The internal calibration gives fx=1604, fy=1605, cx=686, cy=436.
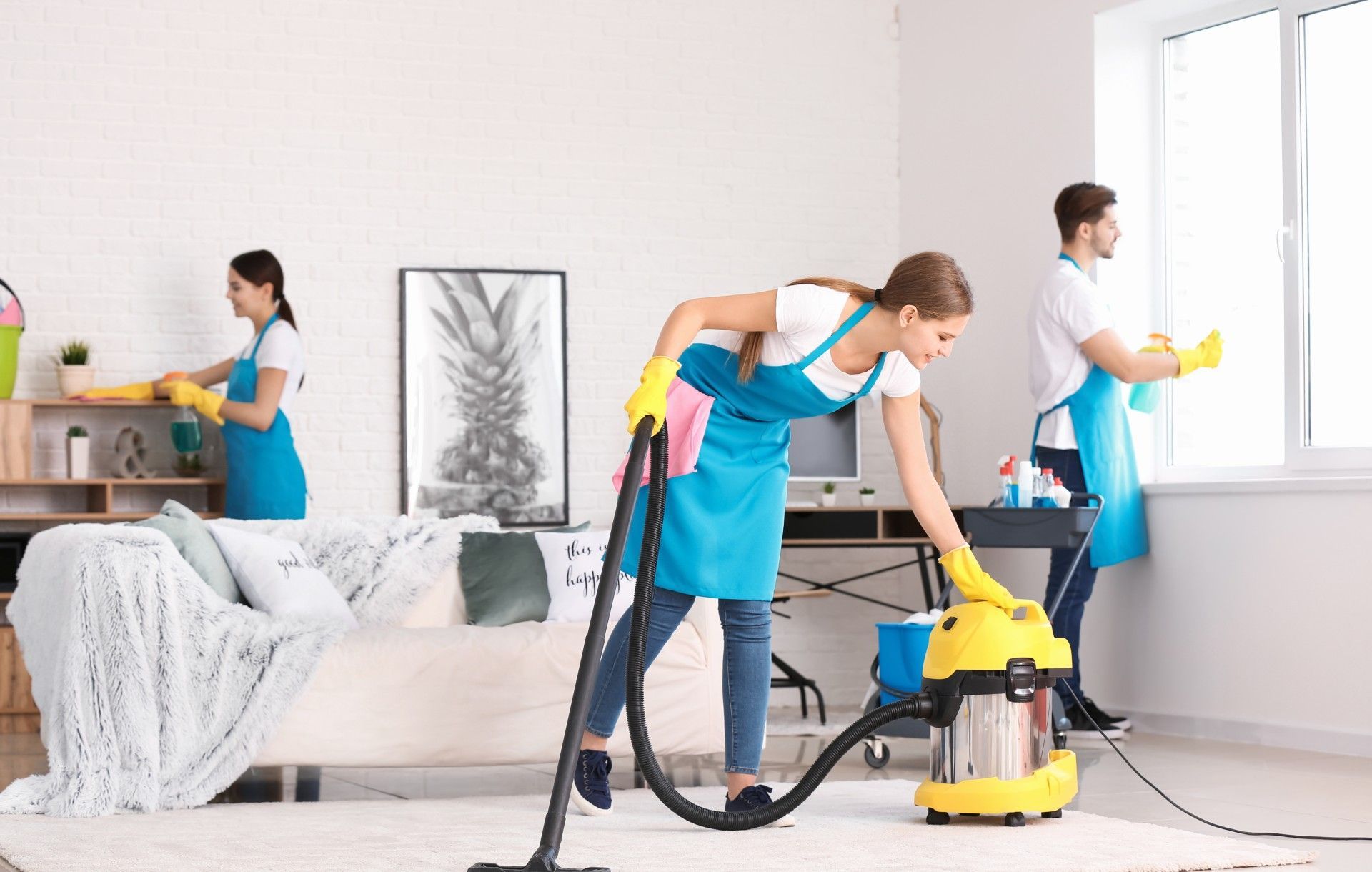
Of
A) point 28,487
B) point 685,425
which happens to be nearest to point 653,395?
point 685,425

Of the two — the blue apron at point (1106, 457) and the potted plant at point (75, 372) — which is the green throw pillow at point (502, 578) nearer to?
the blue apron at point (1106, 457)

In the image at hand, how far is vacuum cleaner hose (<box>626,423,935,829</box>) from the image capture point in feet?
8.98

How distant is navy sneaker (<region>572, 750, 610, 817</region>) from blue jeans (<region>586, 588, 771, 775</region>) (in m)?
0.07

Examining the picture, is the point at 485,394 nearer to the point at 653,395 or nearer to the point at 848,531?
the point at 848,531

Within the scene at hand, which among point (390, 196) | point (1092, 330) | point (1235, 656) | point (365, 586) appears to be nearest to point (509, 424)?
point (390, 196)

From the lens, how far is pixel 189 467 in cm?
571

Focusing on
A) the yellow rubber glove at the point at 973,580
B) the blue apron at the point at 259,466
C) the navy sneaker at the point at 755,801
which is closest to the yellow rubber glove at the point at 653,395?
the yellow rubber glove at the point at 973,580

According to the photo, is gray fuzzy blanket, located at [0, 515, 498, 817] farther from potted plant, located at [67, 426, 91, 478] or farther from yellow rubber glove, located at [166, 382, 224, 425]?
potted plant, located at [67, 426, 91, 478]

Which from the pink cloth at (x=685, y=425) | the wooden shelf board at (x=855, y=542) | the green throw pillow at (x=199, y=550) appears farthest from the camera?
the wooden shelf board at (x=855, y=542)

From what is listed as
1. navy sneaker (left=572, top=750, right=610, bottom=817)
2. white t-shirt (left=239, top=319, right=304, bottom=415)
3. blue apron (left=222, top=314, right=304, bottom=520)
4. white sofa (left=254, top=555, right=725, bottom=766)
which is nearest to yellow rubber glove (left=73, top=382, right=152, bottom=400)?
blue apron (left=222, top=314, right=304, bottom=520)

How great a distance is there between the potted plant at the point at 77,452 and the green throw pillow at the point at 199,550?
1700mm

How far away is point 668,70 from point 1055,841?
4.17 m

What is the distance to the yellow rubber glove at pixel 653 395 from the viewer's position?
2.75 meters

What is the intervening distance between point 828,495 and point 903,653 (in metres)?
2.02
